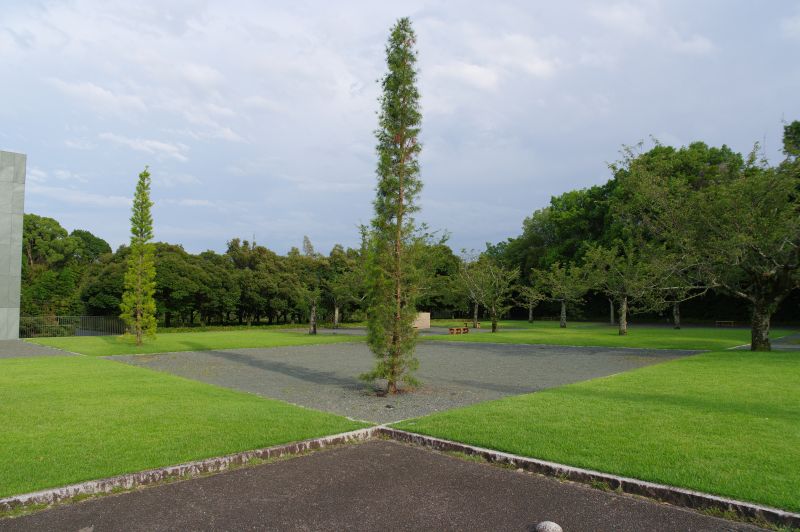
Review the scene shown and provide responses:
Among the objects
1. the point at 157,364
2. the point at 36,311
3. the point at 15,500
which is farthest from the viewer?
the point at 36,311

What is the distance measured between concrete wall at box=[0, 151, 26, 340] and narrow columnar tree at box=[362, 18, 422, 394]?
25720 millimetres

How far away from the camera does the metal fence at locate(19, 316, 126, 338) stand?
30.7 meters

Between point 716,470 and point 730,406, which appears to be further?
point 730,406

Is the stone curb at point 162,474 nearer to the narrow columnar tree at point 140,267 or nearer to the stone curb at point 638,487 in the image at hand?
the stone curb at point 638,487

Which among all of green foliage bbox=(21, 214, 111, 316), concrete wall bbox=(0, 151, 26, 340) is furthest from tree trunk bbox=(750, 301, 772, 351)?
green foliage bbox=(21, 214, 111, 316)

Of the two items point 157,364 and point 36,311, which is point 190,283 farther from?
point 157,364

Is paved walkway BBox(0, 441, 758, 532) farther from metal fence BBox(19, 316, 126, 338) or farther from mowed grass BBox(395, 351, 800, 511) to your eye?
metal fence BBox(19, 316, 126, 338)

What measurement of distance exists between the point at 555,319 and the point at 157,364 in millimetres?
46844

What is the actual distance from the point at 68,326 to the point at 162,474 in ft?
108

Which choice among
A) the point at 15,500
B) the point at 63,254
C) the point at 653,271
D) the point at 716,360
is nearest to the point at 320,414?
the point at 15,500

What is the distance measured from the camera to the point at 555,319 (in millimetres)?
55625

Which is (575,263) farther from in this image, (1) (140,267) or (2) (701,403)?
(2) (701,403)

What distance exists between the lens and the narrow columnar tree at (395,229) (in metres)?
10.2

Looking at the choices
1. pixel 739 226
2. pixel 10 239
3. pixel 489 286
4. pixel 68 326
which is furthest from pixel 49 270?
pixel 739 226
